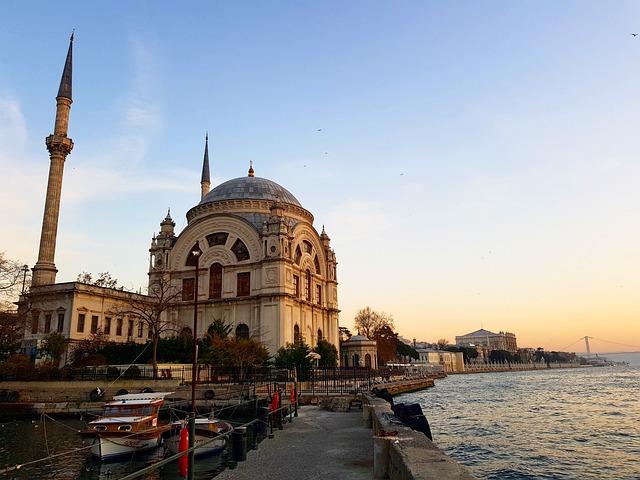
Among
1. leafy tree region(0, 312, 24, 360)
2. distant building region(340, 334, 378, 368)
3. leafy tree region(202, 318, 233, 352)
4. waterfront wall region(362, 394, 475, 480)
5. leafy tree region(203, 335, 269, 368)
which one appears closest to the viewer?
waterfront wall region(362, 394, 475, 480)

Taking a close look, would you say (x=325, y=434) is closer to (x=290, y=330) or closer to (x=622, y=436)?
(x=622, y=436)

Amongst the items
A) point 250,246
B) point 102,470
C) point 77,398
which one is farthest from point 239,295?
point 102,470

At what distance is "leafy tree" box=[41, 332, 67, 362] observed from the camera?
38.1m

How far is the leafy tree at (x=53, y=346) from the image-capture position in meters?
38.1

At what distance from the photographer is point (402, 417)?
12586 millimetres

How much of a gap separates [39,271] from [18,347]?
762 centimetres

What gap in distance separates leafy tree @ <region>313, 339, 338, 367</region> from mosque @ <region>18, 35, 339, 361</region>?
1.67 m

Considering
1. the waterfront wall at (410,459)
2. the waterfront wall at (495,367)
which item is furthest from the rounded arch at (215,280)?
the waterfront wall at (495,367)

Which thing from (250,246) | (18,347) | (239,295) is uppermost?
(250,246)

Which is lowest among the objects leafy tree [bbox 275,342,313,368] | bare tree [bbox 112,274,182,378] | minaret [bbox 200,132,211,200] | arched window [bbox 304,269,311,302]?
leafy tree [bbox 275,342,313,368]

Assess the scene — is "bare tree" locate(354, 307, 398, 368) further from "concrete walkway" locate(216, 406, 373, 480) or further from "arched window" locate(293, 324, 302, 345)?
"concrete walkway" locate(216, 406, 373, 480)

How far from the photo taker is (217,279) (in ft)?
166

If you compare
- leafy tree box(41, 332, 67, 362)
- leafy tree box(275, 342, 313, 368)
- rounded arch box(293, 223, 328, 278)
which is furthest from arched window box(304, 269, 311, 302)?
leafy tree box(41, 332, 67, 362)

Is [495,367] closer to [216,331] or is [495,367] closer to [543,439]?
[216,331]
